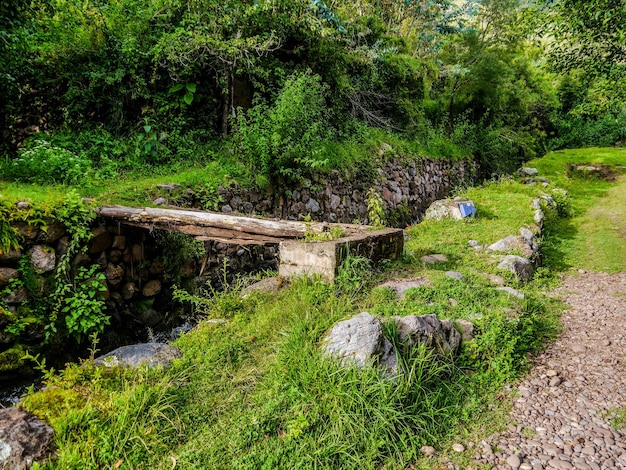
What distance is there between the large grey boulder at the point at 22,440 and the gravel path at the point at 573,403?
238cm

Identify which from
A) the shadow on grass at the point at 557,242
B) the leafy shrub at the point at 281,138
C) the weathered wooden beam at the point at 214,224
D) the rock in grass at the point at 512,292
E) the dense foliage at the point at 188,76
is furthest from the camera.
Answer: the leafy shrub at the point at 281,138

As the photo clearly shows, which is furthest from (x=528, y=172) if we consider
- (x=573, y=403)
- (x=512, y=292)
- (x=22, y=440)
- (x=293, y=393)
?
(x=22, y=440)

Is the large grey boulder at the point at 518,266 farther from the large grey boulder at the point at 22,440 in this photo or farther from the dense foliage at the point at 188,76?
the large grey boulder at the point at 22,440

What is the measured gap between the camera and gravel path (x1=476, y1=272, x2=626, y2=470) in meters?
2.18

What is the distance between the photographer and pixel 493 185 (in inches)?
436

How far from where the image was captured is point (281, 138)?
250 inches

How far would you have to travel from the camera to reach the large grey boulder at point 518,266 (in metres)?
4.69

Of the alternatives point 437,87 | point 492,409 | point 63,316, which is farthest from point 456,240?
point 437,87

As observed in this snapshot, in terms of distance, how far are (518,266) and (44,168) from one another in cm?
632

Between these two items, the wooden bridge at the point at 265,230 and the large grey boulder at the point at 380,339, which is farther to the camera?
the wooden bridge at the point at 265,230

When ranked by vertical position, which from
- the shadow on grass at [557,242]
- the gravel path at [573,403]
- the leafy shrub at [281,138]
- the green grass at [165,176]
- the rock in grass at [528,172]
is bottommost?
the shadow on grass at [557,242]

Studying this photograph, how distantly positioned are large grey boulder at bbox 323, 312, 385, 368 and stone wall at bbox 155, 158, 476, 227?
305cm

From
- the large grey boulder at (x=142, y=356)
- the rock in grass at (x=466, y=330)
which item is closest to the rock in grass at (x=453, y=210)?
the rock in grass at (x=466, y=330)

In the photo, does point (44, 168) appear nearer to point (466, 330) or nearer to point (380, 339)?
point (380, 339)
